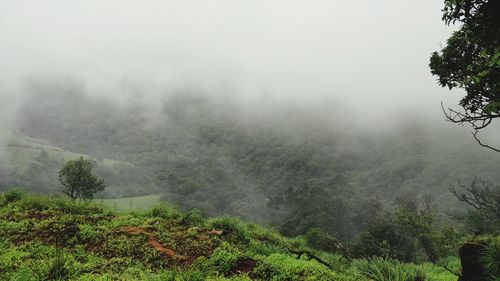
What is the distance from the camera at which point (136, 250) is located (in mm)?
8109

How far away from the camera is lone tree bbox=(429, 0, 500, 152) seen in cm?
821

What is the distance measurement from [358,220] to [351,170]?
85.6 m

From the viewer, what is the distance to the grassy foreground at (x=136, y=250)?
6719 mm

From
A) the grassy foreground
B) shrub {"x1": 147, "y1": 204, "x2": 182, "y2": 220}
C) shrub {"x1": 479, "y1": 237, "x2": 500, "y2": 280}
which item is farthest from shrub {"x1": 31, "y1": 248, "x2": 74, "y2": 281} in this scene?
shrub {"x1": 479, "y1": 237, "x2": 500, "y2": 280}

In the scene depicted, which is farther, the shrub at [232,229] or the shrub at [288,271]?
the shrub at [232,229]

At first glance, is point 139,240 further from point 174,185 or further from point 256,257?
point 174,185

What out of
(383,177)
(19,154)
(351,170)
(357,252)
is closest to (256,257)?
(357,252)

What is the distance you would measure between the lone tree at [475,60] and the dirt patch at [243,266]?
5618 millimetres

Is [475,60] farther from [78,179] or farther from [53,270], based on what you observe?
[78,179]

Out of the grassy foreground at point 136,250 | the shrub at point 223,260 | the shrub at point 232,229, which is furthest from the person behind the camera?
the shrub at point 232,229

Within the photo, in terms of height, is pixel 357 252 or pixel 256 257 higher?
pixel 256 257

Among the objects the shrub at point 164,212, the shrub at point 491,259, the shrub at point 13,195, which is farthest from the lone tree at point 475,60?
the shrub at point 13,195

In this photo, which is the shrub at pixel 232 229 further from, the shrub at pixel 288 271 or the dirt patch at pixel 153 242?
the shrub at pixel 288 271

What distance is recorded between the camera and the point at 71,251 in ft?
25.8
